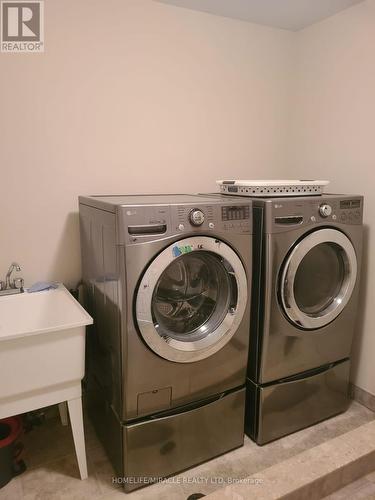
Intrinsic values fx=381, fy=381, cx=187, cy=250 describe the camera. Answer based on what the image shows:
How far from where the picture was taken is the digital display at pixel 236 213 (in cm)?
164

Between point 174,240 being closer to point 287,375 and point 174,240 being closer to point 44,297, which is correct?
point 44,297

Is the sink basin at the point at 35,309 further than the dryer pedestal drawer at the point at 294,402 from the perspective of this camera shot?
No

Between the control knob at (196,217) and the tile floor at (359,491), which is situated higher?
the control knob at (196,217)

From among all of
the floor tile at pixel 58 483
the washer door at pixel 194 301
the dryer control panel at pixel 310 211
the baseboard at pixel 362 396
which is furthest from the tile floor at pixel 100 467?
the dryer control panel at pixel 310 211

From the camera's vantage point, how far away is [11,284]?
Result: 1.94m

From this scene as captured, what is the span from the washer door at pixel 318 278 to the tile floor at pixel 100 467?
24.8 inches

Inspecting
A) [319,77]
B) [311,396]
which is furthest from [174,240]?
[319,77]

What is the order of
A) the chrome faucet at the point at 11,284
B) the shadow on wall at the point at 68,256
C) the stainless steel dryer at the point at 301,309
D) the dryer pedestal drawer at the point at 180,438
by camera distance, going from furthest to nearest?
the shadow on wall at the point at 68,256 < the chrome faucet at the point at 11,284 < the stainless steel dryer at the point at 301,309 < the dryer pedestal drawer at the point at 180,438

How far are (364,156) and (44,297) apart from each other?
1.90m

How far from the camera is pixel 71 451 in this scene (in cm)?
190

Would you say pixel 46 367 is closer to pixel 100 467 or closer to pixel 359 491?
pixel 100 467

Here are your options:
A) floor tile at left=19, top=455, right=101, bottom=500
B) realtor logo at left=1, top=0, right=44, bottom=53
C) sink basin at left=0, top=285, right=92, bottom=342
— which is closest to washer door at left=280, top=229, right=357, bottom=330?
sink basin at left=0, top=285, right=92, bottom=342

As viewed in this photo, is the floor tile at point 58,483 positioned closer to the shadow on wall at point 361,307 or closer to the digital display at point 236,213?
the digital display at point 236,213

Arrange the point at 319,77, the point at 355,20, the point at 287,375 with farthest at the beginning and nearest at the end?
1. the point at 319,77
2. the point at 355,20
3. the point at 287,375
